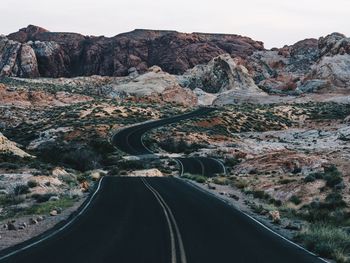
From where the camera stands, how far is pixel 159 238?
15875mm

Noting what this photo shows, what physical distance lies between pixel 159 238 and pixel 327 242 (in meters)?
5.83

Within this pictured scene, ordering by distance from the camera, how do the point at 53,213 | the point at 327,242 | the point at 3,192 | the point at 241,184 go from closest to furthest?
the point at 327,242
the point at 53,213
the point at 3,192
the point at 241,184

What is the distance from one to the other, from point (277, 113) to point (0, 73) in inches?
4850

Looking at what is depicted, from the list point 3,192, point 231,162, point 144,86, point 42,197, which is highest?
point 144,86

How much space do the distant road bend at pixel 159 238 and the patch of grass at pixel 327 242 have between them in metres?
0.48

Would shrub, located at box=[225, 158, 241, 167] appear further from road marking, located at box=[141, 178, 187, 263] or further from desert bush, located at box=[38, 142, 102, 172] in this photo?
road marking, located at box=[141, 178, 187, 263]

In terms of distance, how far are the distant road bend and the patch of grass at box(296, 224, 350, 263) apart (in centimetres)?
48

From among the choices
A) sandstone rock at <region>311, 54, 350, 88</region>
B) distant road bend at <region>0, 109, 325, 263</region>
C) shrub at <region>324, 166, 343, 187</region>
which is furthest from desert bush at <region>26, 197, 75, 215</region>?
sandstone rock at <region>311, 54, 350, 88</region>

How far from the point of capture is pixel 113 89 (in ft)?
518

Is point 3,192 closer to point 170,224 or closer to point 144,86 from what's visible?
point 170,224

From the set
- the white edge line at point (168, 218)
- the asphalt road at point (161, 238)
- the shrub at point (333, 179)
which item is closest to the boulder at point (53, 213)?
the asphalt road at point (161, 238)

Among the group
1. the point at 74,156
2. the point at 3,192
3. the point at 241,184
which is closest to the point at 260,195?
the point at 241,184

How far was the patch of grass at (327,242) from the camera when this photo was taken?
48.2 feet

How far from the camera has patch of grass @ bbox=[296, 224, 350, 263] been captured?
14695mm
